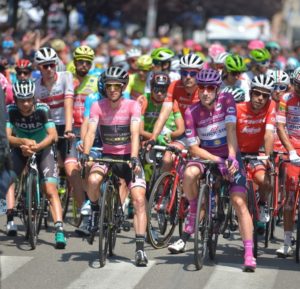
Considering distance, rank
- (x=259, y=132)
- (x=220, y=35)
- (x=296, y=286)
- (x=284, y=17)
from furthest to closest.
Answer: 1. (x=284, y=17)
2. (x=220, y=35)
3. (x=259, y=132)
4. (x=296, y=286)

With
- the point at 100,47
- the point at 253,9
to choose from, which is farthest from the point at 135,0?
the point at 100,47

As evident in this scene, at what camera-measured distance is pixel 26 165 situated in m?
11.9

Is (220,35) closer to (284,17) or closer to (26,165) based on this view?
(26,165)

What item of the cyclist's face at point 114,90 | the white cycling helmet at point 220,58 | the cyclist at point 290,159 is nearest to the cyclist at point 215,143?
the cyclist's face at point 114,90

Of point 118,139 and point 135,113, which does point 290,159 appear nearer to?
point 135,113

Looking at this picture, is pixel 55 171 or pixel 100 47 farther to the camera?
pixel 100 47

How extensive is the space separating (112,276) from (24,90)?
2.55m

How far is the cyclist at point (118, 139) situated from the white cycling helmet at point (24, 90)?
864mm

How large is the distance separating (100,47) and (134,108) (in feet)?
47.7

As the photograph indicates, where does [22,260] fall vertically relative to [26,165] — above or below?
below

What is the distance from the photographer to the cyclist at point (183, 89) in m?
13.1

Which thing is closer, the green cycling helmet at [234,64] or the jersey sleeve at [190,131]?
the jersey sleeve at [190,131]

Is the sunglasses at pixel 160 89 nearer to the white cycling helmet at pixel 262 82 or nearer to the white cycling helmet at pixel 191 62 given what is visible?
the white cycling helmet at pixel 191 62

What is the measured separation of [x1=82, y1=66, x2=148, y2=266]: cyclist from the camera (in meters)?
10.8
